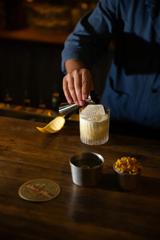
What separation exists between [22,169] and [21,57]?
2.18m

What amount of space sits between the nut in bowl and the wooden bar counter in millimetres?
25

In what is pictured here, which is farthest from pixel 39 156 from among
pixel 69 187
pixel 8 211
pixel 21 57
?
pixel 21 57

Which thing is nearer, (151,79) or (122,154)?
(122,154)

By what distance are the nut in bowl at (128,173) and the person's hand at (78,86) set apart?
0.41 m

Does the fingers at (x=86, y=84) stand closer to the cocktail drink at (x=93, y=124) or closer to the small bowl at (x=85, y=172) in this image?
the cocktail drink at (x=93, y=124)

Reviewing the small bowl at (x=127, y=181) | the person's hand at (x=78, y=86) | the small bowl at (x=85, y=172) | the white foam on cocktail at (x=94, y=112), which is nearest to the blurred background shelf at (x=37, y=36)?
the person's hand at (x=78, y=86)

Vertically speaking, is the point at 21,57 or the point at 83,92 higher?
the point at 83,92

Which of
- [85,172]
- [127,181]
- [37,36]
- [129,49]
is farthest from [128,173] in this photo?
[37,36]

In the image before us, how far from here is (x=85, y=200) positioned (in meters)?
1.37

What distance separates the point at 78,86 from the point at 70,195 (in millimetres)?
544

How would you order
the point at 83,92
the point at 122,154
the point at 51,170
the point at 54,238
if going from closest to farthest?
the point at 54,238
the point at 51,170
the point at 122,154
the point at 83,92

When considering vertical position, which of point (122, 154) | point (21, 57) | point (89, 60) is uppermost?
point (89, 60)

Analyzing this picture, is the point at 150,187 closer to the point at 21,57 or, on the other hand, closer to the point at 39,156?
the point at 39,156

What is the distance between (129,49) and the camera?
7.12ft
